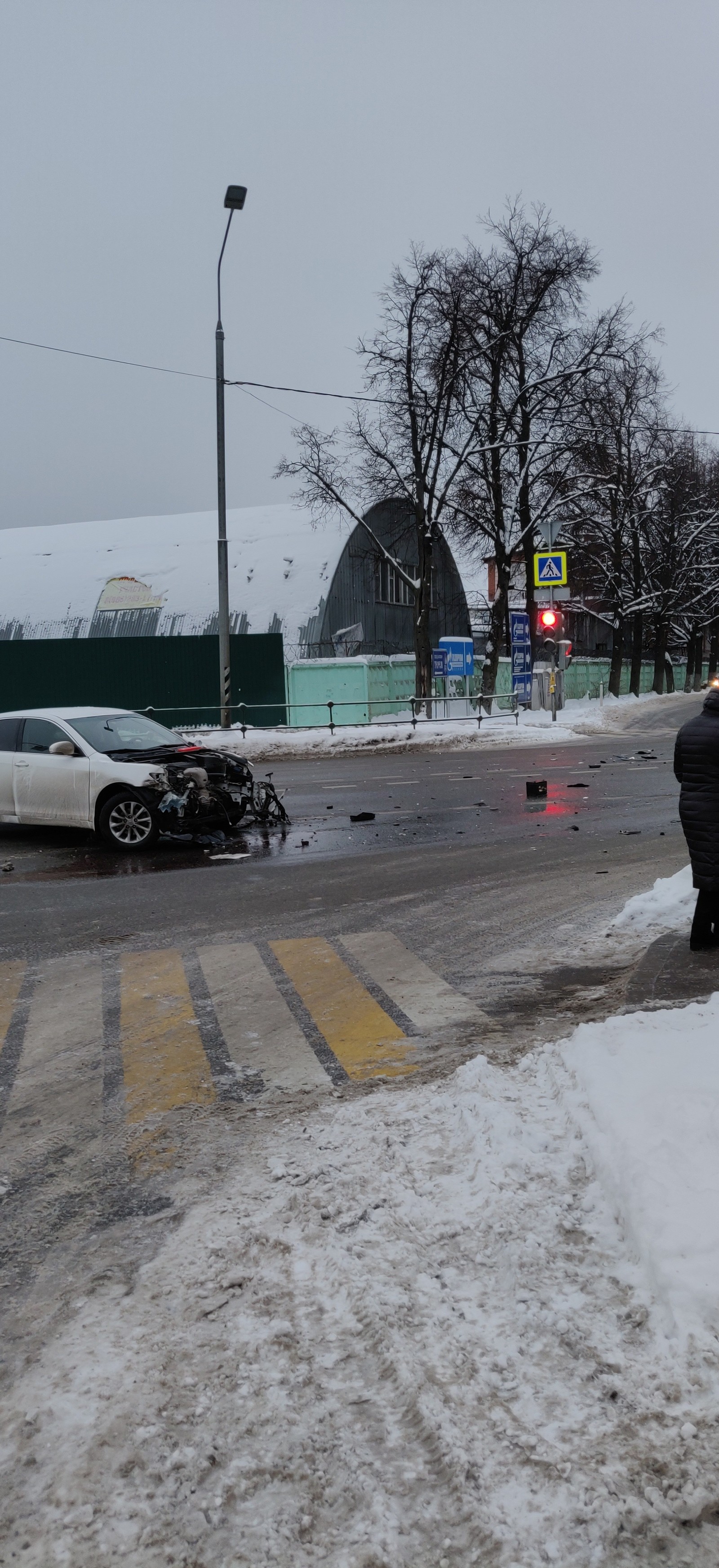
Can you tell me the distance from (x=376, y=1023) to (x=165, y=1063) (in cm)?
→ 118

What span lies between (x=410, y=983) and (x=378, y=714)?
24.6m

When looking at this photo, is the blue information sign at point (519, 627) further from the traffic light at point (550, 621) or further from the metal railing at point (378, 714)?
the traffic light at point (550, 621)

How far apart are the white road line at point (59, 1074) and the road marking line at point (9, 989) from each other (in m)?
0.11

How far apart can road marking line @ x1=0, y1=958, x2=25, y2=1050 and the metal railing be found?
19302 millimetres

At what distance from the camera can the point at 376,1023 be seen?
5938 mm

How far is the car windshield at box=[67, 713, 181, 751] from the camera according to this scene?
12047 mm

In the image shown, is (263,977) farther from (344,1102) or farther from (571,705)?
(571,705)

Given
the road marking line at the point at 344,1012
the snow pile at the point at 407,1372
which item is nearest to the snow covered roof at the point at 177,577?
the road marking line at the point at 344,1012

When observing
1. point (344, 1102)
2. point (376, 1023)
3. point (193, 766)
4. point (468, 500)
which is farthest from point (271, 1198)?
point (468, 500)

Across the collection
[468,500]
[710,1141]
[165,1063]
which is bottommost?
[165,1063]

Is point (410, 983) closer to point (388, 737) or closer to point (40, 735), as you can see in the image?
point (40, 735)

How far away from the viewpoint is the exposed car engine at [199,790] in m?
11.6

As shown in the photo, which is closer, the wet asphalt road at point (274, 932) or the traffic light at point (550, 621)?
the wet asphalt road at point (274, 932)

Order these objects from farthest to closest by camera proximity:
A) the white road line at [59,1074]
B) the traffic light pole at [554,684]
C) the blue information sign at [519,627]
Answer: the blue information sign at [519,627]
the traffic light pole at [554,684]
the white road line at [59,1074]
